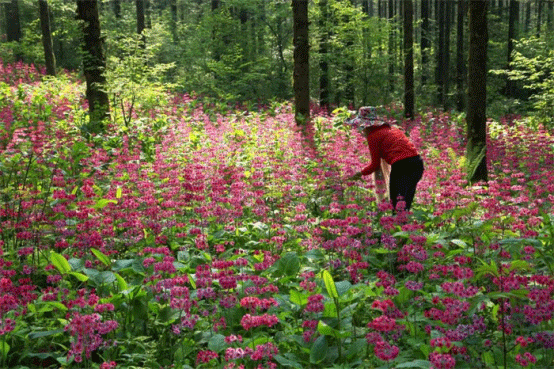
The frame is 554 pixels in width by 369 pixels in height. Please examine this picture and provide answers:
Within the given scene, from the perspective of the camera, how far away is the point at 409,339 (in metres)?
3.65

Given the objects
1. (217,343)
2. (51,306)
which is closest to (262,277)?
(217,343)

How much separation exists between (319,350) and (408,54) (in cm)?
1564

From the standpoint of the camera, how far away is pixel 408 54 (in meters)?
17.5

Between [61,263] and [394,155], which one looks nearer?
[61,263]

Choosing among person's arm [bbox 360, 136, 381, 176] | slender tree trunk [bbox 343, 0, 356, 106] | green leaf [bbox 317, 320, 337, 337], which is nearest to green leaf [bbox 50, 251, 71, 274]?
green leaf [bbox 317, 320, 337, 337]

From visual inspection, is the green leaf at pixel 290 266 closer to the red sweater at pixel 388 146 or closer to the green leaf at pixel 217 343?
the green leaf at pixel 217 343

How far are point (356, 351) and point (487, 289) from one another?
49.5 inches

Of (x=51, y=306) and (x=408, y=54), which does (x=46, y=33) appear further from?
(x=51, y=306)

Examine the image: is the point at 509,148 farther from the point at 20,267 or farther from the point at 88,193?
the point at 20,267

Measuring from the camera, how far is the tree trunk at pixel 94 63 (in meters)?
11.4

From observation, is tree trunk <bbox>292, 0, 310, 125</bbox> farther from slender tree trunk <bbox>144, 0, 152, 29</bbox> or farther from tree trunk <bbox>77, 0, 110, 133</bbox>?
slender tree trunk <bbox>144, 0, 152, 29</bbox>

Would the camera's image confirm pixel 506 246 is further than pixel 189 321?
Yes

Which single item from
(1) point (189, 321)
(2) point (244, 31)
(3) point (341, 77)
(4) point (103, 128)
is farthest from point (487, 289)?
(2) point (244, 31)

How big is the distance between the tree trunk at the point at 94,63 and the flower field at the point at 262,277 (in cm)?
252
